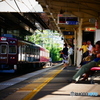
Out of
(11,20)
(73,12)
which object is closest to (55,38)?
(11,20)

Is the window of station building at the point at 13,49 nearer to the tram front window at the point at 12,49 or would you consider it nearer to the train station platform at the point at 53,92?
the tram front window at the point at 12,49

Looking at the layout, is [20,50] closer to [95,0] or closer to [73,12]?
[73,12]

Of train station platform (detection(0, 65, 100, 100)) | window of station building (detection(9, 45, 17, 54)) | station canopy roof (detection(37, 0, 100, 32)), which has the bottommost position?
train station platform (detection(0, 65, 100, 100))

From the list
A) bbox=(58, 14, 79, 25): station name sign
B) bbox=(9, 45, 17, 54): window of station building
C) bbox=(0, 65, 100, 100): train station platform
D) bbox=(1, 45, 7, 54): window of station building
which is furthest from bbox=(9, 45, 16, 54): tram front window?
bbox=(0, 65, 100, 100): train station platform

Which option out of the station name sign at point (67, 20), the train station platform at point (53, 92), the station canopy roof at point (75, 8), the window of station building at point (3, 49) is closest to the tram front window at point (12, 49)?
the window of station building at point (3, 49)

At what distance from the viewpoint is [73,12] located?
22688mm

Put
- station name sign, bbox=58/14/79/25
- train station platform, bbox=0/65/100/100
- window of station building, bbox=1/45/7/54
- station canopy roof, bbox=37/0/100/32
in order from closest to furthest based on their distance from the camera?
train station platform, bbox=0/65/100/100, station canopy roof, bbox=37/0/100/32, window of station building, bbox=1/45/7/54, station name sign, bbox=58/14/79/25

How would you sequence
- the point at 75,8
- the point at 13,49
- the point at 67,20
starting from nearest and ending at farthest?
the point at 13,49 → the point at 75,8 → the point at 67,20

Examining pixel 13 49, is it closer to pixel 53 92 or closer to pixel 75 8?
pixel 75 8

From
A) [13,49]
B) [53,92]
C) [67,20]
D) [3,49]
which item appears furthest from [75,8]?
[53,92]

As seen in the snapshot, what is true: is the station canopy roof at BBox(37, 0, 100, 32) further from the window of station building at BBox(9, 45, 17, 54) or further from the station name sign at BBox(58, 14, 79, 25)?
the window of station building at BBox(9, 45, 17, 54)

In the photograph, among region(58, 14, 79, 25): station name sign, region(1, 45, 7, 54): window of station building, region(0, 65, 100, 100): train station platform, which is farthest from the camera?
region(58, 14, 79, 25): station name sign

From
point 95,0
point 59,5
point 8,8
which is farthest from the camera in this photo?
point 8,8

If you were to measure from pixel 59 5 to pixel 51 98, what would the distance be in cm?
1474
